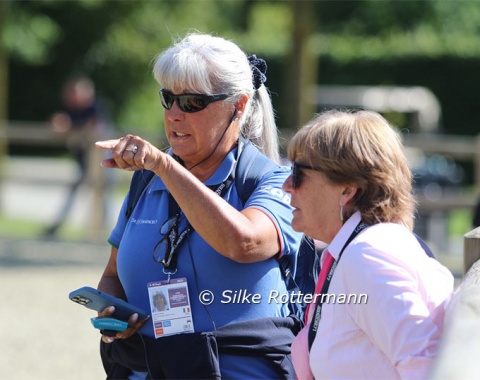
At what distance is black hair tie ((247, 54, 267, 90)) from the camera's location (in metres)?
3.19

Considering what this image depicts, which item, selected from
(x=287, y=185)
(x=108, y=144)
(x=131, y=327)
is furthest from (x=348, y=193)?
(x=131, y=327)

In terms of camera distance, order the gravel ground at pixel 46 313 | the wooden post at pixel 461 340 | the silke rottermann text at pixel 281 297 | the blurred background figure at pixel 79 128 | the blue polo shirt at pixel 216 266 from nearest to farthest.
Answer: the wooden post at pixel 461 340 < the silke rottermann text at pixel 281 297 < the blue polo shirt at pixel 216 266 < the gravel ground at pixel 46 313 < the blurred background figure at pixel 79 128

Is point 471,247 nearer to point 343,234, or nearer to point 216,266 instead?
point 343,234

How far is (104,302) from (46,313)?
5212 millimetres

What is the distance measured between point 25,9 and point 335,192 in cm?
A: 2586

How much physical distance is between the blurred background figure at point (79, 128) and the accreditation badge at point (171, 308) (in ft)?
30.5

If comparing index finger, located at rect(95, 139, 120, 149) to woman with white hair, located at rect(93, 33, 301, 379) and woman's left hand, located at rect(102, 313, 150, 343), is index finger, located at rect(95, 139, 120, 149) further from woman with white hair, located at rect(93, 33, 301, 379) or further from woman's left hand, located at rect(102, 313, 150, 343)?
woman's left hand, located at rect(102, 313, 150, 343)

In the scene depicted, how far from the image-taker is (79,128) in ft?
43.0

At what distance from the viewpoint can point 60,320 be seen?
7.76 m

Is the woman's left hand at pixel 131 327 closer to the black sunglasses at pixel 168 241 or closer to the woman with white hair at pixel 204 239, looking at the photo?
the woman with white hair at pixel 204 239

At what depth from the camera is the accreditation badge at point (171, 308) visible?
114 inches

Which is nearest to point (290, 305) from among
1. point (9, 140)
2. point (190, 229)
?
point (190, 229)

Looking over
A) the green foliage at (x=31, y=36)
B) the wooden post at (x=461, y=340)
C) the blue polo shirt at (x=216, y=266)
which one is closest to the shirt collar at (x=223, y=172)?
the blue polo shirt at (x=216, y=266)

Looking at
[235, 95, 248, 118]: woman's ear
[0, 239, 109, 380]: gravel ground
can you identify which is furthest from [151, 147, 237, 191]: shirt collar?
[0, 239, 109, 380]: gravel ground
